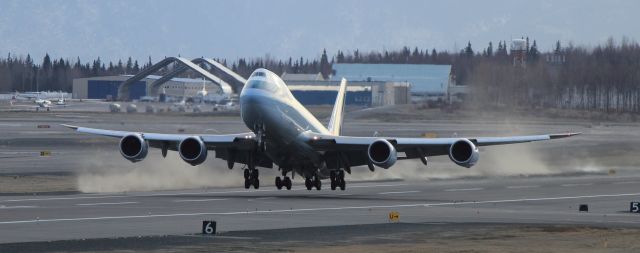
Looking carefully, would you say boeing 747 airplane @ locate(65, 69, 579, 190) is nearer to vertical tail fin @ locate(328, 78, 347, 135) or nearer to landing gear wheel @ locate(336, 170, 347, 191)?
landing gear wheel @ locate(336, 170, 347, 191)

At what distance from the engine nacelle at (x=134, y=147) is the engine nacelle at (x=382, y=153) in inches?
330

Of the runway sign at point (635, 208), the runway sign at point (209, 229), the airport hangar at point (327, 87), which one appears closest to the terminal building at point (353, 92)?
the airport hangar at point (327, 87)

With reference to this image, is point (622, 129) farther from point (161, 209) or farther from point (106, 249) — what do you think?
point (106, 249)

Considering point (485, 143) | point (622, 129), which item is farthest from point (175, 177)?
point (622, 129)

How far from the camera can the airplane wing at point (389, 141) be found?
52.1 m

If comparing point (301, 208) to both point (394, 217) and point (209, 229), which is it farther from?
point (209, 229)

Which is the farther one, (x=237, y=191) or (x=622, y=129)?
(x=622, y=129)

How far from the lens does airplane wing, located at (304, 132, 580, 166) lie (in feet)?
171

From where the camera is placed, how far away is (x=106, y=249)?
31609mm

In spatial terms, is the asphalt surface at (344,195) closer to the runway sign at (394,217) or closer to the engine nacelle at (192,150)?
the runway sign at (394,217)

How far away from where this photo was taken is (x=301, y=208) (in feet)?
154

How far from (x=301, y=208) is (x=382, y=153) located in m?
5.99

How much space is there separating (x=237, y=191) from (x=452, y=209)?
43.1 ft

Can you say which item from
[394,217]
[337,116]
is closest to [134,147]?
[337,116]
